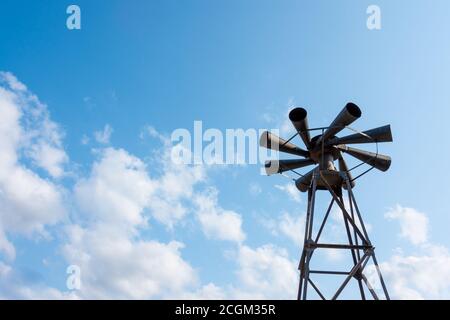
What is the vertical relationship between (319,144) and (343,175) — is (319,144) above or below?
above
